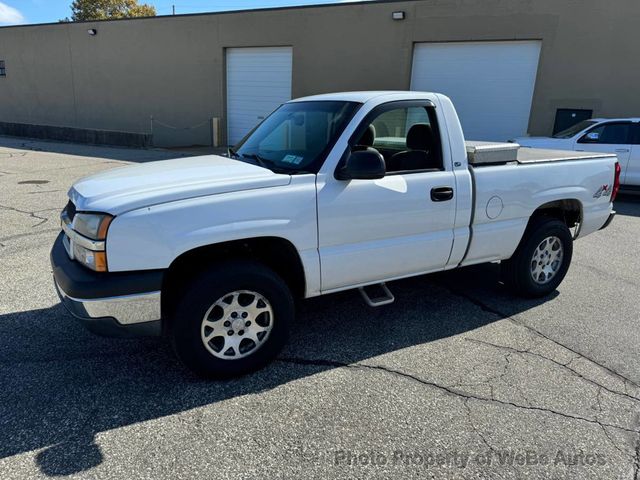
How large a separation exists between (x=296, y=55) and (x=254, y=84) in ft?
7.10

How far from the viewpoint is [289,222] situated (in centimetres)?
322

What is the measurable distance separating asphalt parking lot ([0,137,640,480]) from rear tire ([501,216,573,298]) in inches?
7.5

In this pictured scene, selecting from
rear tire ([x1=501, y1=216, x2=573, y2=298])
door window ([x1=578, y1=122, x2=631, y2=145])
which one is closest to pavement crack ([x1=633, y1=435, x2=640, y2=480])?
rear tire ([x1=501, y1=216, x2=573, y2=298])

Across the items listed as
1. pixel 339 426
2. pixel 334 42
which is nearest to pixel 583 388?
pixel 339 426

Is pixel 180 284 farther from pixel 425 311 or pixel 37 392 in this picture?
pixel 425 311

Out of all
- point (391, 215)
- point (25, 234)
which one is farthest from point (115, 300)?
point (25, 234)

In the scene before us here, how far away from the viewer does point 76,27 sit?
22.1 metres

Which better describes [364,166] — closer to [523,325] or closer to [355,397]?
[355,397]

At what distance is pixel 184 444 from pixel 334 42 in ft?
53.2

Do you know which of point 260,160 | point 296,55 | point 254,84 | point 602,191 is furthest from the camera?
point 254,84

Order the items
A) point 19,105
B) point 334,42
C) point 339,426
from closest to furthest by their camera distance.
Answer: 1. point 339,426
2. point 334,42
3. point 19,105

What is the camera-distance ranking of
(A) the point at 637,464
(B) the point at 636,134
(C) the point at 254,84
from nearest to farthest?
(A) the point at 637,464, (B) the point at 636,134, (C) the point at 254,84

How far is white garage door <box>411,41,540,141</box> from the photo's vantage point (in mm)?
14102

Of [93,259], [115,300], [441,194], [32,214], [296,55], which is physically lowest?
[32,214]
